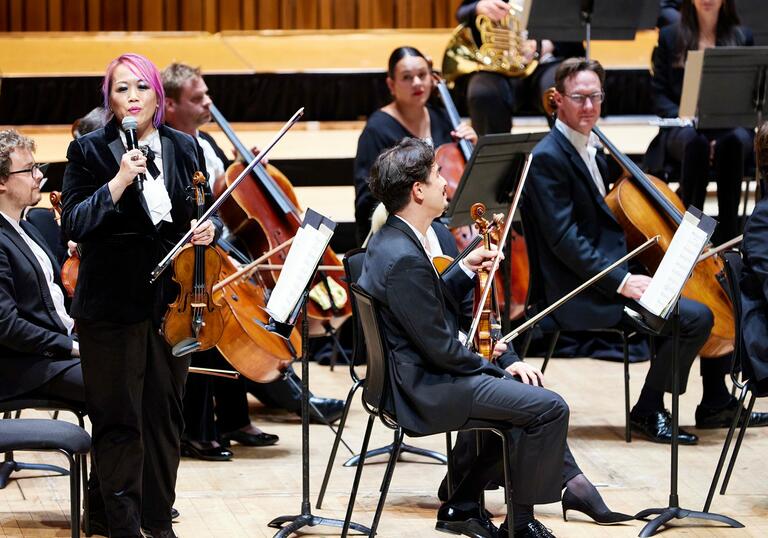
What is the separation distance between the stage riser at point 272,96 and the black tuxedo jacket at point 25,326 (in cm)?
361

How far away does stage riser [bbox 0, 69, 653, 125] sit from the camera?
23.4 ft

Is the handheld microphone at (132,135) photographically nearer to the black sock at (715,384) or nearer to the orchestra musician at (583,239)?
the orchestra musician at (583,239)

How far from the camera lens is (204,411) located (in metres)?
4.36

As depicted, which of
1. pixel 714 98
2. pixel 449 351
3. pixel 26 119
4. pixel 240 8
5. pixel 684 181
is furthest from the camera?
pixel 240 8

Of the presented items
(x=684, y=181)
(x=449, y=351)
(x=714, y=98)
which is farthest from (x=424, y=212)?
(x=684, y=181)

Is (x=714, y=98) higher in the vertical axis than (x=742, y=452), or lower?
higher

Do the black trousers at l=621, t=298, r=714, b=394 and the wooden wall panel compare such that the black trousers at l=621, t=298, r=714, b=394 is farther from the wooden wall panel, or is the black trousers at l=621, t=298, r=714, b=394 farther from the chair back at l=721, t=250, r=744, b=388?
the wooden wall panel

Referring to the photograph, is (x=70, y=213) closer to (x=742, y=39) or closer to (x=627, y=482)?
(x=627, y=482)

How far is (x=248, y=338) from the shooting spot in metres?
4.08

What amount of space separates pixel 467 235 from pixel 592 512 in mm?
1646

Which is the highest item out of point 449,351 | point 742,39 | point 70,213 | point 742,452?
point 742,39

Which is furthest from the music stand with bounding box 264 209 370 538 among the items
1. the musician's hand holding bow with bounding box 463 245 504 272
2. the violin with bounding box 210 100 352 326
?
the violin with bounding box 210 100 352 326

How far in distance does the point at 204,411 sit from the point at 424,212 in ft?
4.77

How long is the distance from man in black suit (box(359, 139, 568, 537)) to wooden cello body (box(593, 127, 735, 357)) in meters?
1.39
